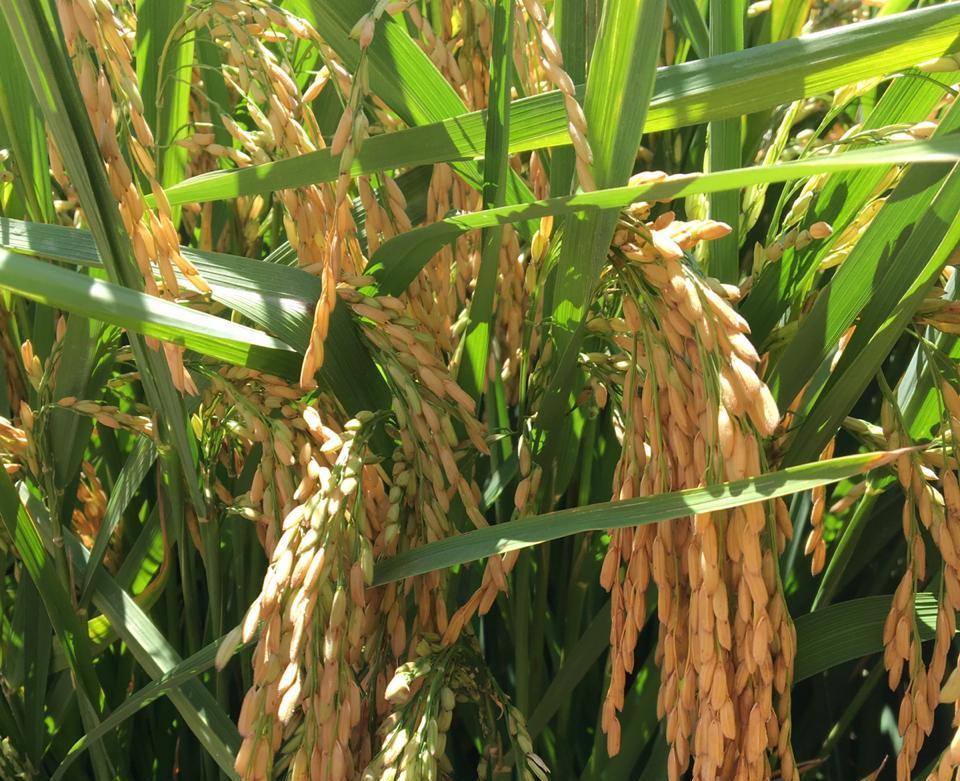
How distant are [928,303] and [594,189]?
320 millimetres

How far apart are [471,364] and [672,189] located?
0.35m

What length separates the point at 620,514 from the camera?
2.56ft

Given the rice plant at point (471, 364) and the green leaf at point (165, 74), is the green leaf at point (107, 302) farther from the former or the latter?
the green leaf at point (165, 74)

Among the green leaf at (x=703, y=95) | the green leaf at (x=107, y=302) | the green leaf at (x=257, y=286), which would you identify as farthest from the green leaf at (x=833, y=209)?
the green leaf at (x=107, y=302)

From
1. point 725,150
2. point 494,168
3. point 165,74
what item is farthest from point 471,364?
point 165,74

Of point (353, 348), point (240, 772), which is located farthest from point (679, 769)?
point (353, 348)

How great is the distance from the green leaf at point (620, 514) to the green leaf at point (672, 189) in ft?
0.63

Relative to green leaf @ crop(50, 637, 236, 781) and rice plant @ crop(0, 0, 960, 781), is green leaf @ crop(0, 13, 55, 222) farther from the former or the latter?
green leaf @ crop(50, 637, 236, 781)

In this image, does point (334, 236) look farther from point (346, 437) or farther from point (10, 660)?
point (10, 660)

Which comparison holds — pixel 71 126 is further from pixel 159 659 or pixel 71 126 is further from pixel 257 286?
pixel 159 659

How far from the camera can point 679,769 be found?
844 mm

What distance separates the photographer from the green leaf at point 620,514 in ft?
2.38

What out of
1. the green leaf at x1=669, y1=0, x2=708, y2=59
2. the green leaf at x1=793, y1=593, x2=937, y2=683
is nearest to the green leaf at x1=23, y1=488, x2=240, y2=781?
the green leaf at x1=793, y1=593, x2=937, y2=683

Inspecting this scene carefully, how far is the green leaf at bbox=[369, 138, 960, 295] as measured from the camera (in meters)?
0.67
